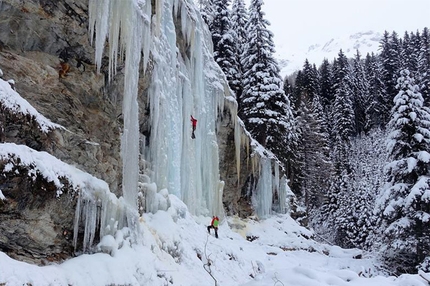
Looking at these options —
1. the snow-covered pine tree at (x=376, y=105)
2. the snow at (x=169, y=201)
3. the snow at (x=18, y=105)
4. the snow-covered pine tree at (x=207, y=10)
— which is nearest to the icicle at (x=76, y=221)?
the snow at (x=169, y=201)

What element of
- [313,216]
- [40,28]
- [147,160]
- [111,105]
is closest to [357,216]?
[313,216]

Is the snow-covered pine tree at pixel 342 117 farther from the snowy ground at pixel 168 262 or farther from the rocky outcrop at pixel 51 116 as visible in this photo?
the rocky outcrop at pixel 51 116

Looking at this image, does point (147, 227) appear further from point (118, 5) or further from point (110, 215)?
point (118, 5)

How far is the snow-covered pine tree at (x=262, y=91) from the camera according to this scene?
28.0m

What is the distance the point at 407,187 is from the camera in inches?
646

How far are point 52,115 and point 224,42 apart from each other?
22412mm

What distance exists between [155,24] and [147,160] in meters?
4.21

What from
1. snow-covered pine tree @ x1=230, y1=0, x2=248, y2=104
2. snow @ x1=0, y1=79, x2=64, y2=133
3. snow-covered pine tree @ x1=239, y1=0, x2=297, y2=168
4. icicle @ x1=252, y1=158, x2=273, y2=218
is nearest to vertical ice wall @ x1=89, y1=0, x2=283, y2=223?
snow @ x1=0, y1=79, x2=64, y2=133

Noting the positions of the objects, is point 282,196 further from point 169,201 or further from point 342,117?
point 342,117

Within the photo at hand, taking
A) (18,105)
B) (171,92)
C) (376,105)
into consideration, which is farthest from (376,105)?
(18,105)

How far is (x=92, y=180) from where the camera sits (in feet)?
28.5

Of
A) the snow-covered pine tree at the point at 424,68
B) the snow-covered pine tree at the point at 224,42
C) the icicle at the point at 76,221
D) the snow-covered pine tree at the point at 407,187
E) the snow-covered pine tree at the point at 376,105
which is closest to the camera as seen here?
the icicle at the point at 76,221

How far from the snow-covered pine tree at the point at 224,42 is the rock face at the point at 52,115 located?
786 inches

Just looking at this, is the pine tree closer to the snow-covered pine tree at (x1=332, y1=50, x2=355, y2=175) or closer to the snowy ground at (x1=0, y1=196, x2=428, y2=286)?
the snow-covered pine tree at (x1=332, y1=50, x2=355, y2=175)
